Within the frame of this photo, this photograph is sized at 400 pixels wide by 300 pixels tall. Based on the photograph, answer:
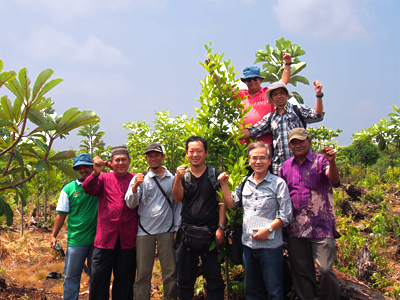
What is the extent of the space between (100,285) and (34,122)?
1.97 meters

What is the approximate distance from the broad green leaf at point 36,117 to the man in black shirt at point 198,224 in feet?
4.57

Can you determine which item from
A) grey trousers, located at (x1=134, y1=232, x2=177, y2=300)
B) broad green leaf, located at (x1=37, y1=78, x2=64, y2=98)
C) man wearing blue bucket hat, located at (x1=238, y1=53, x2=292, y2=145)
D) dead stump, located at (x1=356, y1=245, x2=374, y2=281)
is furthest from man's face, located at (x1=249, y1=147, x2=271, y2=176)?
dead stump, located at (x1=356, y1=245, x2=374, y2=281)

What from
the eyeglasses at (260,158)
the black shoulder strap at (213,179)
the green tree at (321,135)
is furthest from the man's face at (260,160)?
the green tree at (321,135)

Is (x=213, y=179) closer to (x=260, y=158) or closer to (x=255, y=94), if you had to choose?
(x=260, y=158)

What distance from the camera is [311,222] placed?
2.94m

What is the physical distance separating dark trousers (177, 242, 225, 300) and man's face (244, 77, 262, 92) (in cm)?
214

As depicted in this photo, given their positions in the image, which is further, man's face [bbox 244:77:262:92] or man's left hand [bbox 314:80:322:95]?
man's face [bbox 244:77:262:92]

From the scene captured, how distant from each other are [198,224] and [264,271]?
0.78 m

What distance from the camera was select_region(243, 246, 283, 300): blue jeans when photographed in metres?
2.82

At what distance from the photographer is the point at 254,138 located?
3844mm

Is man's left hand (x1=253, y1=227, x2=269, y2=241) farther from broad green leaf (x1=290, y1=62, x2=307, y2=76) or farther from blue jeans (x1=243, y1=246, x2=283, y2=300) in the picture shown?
broad green leaf (x1=290, y1=62, x2=307, y2=76)

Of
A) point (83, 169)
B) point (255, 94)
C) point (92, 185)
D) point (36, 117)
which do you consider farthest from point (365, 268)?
point (36, 117)

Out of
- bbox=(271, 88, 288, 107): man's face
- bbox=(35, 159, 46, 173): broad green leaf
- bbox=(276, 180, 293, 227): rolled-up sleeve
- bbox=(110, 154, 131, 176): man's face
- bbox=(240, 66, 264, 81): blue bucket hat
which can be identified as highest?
bbox=(240, 66, 264, 81): blue bucket hat

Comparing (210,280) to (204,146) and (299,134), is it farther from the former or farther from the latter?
(299,134)
